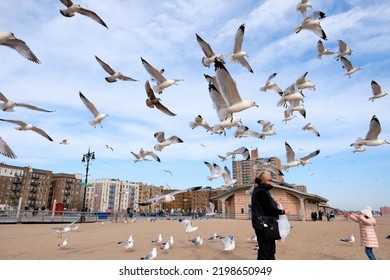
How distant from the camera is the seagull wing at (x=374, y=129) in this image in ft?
32.2

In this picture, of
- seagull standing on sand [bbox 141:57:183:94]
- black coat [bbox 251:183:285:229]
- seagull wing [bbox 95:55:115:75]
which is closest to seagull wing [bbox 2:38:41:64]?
seagull wing [bbox 95:55:115:75]

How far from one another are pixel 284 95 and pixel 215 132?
3364 millimetres

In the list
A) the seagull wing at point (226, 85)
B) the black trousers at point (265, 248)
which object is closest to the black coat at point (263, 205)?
the black trousers at point (265, 248)

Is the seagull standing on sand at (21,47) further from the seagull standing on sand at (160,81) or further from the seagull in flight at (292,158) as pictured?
the seagull in flight at (292,158)

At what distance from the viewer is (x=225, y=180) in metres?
14.1

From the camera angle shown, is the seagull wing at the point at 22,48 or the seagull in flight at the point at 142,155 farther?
the seagull in flight at the point at 142,155

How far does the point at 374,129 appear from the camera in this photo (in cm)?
1011

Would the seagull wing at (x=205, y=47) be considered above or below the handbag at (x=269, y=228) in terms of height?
above

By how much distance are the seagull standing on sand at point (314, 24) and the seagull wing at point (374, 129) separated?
10.5 feet

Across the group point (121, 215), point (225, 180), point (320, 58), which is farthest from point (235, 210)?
point (320, 58)

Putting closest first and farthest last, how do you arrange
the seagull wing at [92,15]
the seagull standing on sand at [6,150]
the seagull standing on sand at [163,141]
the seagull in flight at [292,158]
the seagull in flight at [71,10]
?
the seagull standing on sand at [6,150], the seagull in flight at [71,10], the seagull wing at [92,15], the seagull standing on sand at [163,141], the seagull in flight at [292,158]

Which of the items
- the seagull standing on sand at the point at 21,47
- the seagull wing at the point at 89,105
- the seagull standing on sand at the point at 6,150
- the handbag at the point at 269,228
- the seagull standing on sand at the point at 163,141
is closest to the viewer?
the handbag at the point at 269,228

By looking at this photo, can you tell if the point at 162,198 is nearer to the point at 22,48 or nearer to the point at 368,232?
the point at 368,232
